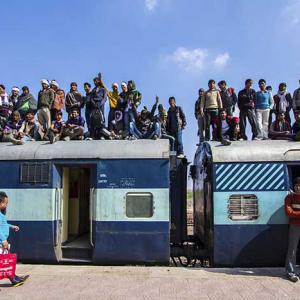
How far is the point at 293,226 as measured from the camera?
7.65 meters

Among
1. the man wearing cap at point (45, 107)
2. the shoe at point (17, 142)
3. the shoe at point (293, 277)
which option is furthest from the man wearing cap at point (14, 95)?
the shoe at point (293, 277)

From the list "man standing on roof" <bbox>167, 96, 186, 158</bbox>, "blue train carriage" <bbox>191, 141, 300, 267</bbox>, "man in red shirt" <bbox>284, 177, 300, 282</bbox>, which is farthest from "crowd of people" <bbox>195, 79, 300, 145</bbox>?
"man in red shirt" <bbox>284, 177, 300, 282</bbox>

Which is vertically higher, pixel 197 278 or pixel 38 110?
pixel 38 110

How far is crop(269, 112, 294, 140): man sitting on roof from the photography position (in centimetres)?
955

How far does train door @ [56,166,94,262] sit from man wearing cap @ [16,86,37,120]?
2.31 metres

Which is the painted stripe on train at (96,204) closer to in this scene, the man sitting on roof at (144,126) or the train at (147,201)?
the train at (147,201)

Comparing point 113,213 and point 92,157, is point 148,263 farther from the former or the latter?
point 92,157

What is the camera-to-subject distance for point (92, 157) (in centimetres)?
890

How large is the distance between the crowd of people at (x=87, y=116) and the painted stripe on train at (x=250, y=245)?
2366 mm

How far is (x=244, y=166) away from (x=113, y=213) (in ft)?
9.32

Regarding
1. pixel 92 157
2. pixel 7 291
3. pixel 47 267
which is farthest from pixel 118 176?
pixel 7 291

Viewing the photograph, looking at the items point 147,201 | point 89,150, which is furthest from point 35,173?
→ point 147,201

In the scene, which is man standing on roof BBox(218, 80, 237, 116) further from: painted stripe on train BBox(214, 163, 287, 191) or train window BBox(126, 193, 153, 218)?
train window BBox(126, 193, 153, 218)

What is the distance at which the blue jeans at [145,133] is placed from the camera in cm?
977
